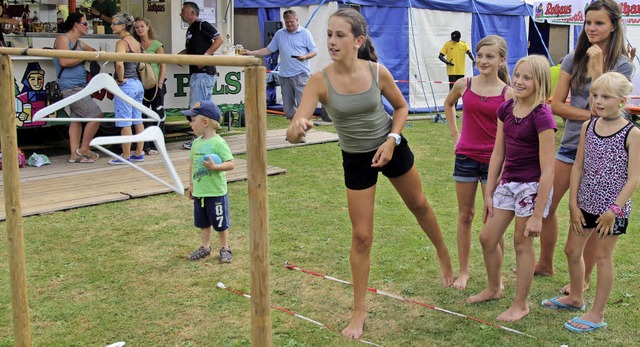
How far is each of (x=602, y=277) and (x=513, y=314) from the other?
1.82 feet

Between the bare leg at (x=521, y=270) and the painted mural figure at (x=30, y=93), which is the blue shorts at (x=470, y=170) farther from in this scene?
the painted mural figure at (x=30, y=93)

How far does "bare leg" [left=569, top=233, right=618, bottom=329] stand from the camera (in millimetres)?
4094

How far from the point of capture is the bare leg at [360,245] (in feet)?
13.6

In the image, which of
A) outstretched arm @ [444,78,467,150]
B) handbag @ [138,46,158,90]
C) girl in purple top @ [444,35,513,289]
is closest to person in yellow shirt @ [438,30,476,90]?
handbag @ [138,46,158,90]

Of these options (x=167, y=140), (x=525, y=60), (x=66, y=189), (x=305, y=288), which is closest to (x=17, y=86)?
(x=66, y=189)

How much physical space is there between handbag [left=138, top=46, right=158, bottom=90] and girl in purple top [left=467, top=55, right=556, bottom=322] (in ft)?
19.6

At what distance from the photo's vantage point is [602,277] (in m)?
4.15

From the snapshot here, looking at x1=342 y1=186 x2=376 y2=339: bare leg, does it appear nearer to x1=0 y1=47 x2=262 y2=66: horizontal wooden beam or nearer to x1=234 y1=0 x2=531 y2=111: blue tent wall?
x1=0 y1=47 x2=262 y2=66: horizontal wooden beam

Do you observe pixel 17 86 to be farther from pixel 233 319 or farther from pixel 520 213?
pixel 520 213

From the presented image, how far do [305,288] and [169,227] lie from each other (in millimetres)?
1971

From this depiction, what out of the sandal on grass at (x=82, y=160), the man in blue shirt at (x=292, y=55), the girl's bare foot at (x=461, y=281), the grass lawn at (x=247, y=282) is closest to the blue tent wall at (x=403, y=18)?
the man in blue shirt at (x=292, y=55)

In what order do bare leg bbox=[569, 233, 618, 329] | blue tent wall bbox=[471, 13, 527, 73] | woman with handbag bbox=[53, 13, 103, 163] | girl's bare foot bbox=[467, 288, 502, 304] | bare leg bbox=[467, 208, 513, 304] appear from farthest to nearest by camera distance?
blue tent wall bbox=[471, 13, 527, 73] → woman with handbag bbox=[53, 13, 103, 163] → girl's bare foot bbox=[467, 288, 502, 304] → bare leg bbox=[467, 208, 513, 304] → bare leg bbox=[569, 233, 618, 329]

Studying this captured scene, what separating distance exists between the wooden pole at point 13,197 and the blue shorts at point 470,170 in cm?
267

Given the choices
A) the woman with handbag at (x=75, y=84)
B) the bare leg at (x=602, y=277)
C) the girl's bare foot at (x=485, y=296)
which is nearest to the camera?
the bare leg at (x=602, y=277)
